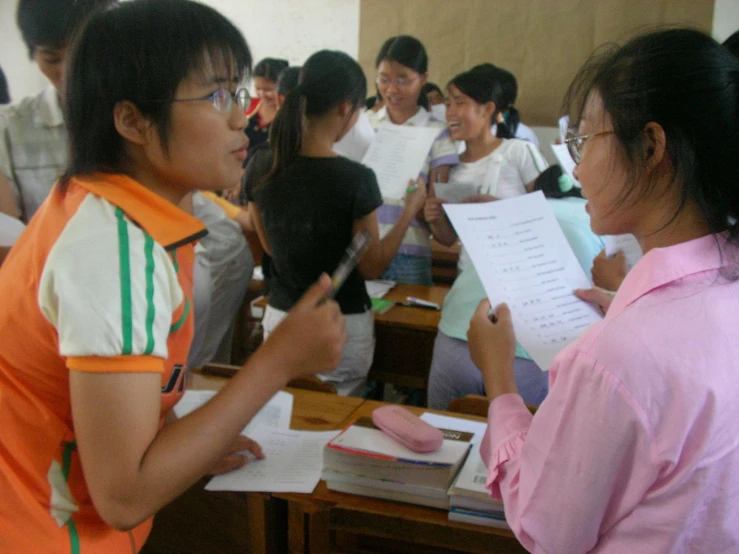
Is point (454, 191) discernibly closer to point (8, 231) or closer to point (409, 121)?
point (409, 121)

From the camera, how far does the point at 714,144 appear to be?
2.19 feet

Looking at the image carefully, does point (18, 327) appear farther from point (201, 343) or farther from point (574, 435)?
point (201, 343)

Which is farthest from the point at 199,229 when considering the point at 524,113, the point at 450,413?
the point at 524,113

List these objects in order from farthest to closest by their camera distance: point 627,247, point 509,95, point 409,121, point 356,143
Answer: point 509,95 < point 409,121 < point 356,143 < point 627,247

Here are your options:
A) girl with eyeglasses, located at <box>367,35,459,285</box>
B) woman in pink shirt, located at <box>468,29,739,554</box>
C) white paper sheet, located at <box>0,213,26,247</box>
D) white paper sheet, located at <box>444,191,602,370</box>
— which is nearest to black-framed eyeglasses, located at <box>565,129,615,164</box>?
woman in pink shirt, located at <box>468,29,739,554</box>

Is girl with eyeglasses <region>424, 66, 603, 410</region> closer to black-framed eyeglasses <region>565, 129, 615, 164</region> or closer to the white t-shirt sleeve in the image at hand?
black-framed eyeglasses <region>565, 129, 615, 164</region>

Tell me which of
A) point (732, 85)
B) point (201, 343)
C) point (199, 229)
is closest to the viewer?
point (732, 85)

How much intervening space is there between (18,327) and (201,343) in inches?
57.2

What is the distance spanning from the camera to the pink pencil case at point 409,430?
1.15 m

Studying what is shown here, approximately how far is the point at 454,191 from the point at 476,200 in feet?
0.74

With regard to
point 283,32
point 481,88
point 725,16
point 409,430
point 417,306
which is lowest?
point 417,306

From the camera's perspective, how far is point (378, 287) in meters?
2.67

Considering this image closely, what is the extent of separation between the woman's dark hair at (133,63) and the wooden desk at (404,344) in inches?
63.2

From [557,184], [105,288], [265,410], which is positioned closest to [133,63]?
[105,288]
